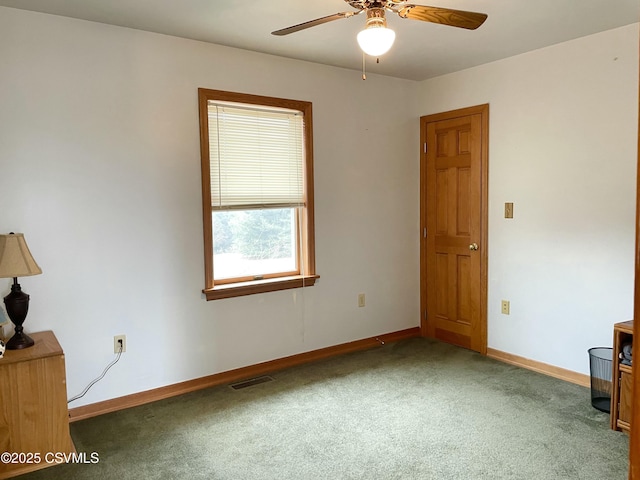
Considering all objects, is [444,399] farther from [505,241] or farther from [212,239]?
[212,239]

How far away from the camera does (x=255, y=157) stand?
3.60 meters

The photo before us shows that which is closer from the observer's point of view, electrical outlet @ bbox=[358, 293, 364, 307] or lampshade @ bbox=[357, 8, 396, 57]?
lampshade @ bbox=[357, 8, 396, 57]

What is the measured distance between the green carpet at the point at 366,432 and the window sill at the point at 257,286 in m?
0.66

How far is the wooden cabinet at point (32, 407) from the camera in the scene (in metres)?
2.37

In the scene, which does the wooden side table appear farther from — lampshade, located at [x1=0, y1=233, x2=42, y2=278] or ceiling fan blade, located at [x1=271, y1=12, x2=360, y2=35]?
lampshade, located at [x1=0, y1=233, x2=42, y2=278]

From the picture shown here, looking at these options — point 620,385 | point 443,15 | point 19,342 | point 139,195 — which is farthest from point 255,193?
point 620,385

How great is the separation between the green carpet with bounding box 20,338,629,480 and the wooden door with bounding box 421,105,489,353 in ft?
2.25

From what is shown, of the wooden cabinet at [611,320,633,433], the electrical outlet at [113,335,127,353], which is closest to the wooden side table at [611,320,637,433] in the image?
the wooden cabinet at [611,320,633,433]

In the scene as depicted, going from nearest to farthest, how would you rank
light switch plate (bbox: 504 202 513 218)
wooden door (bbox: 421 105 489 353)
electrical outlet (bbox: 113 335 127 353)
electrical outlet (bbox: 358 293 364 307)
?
electrical outlet (bbox: 113 335 127 353) < light switch plate (bbox: 504 202 513 218) < wooden door (bbox: 421 105 489 353) < electrical outlet (bbox: 358 293 364 307)

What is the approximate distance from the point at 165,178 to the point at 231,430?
166cm

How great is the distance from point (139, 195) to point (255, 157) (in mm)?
903

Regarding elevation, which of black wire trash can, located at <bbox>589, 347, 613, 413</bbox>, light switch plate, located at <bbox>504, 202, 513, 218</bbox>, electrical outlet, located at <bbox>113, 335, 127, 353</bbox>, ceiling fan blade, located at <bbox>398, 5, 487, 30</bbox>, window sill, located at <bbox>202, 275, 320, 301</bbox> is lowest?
black wire trash can, located at <bbox>589, 347, 613, 413</bbox>

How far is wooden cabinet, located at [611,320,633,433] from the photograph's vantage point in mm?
2645

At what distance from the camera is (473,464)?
2383 millimetres
